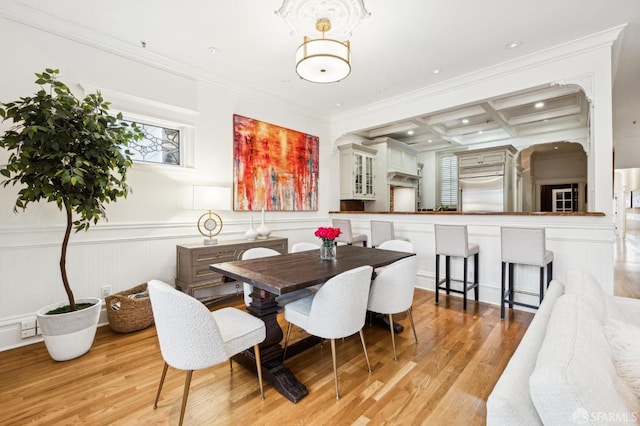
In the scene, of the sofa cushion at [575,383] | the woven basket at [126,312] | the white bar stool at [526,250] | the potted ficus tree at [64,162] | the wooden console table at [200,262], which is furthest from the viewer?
the wooden console table at [200,262]

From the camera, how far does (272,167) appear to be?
443 centimetres

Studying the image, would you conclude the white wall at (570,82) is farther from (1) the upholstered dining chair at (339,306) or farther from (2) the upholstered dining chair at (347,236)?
(1) the upholstered dining chair at (339,306)

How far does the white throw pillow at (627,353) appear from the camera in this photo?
0.99 m

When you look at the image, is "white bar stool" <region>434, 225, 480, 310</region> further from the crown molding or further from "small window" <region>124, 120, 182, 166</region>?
"small window" <region>124, 120, 182, 166</region>

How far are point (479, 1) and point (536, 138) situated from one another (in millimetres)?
5093

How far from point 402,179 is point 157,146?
5321mm

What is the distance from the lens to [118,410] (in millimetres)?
1716

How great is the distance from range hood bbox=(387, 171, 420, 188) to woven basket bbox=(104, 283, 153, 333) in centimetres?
504

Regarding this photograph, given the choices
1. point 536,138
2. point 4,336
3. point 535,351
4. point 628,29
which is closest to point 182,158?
point 4,336

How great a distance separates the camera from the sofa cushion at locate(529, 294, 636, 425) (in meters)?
0.70

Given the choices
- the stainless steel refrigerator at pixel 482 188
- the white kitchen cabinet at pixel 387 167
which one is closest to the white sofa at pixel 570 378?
the white kitchen cabinet at pixel 387 167

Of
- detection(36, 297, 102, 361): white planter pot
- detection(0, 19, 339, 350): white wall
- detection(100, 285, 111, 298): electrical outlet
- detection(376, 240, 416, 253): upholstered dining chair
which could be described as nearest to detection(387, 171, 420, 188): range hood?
detection(0, 19, 339, 350): white wall

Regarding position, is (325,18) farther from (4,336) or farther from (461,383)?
(4,336)

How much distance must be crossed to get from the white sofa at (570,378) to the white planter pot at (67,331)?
2.80m
